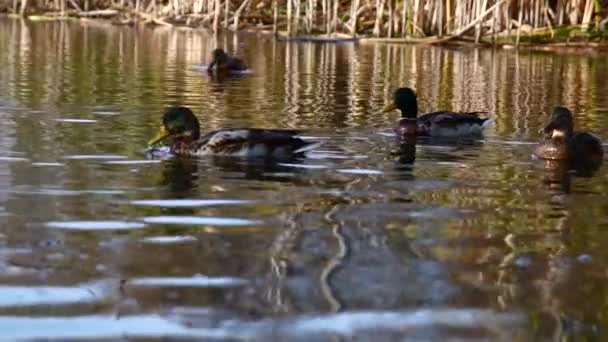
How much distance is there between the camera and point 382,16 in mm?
28953

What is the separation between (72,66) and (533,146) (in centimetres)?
975

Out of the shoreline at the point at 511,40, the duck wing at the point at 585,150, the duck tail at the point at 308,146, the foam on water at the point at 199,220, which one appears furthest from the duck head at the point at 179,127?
the shoreline at the point at 511,40

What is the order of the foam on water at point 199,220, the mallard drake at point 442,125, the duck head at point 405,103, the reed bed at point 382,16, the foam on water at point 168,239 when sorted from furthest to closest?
the reed bed at point 382,16 → the duck head at point 405,103 → the mallard drake at point 442,125 → the foam on water at point 199,220 → the foam on water at point 168,239

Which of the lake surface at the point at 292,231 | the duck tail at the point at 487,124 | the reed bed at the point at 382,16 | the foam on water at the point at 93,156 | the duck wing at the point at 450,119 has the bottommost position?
the lake surface at the point at 292,231

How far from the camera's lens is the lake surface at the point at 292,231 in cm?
518

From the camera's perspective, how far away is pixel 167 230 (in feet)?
22.6

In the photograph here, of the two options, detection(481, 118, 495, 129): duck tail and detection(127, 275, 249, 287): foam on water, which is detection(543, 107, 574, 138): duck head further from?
detection(127, 275, 249, 287): foam on water

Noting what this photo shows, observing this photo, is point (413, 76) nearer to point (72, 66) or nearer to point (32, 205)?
point (72, 66)

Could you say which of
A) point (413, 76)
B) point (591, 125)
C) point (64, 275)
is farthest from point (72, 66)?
point (64, 275)

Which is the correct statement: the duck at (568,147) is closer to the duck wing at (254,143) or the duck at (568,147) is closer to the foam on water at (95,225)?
the duck wing at (254,143)

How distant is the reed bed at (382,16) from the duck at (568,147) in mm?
15897

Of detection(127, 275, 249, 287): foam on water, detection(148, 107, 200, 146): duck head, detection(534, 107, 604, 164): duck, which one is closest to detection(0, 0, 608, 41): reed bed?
detection(534, 107, 604, 164): duck

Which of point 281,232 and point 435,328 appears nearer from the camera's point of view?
point 435,328

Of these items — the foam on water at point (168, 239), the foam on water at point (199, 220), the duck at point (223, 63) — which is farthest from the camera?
the duck at point (223, 63)
